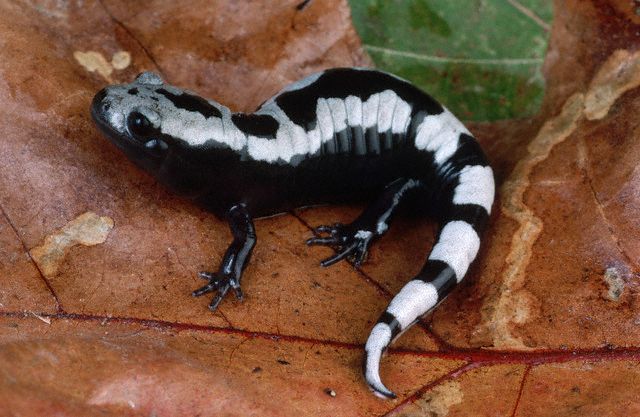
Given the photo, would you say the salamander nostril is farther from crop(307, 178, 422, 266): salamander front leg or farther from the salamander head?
crop(307, 178, 422, 266): salamander front leg

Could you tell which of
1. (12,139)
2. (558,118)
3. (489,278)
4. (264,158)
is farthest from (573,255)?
(12,139)

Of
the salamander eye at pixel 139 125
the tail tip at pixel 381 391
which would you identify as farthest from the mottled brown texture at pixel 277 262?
the salamander eye at pixel 139 125

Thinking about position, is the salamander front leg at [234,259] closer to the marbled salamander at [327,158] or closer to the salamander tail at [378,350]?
the marbled salamander at [327,158]

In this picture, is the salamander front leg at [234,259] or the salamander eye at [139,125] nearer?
the salamander front leg at [234,259]

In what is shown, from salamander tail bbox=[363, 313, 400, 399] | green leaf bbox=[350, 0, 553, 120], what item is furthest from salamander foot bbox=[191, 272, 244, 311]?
green leaf bbox=[350, 0, 553, 120]

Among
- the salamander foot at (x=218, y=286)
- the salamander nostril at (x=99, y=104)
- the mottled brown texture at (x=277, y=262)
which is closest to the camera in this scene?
the mottled brown texture at (x=277, y=262)

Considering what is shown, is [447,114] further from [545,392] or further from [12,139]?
[12,139]

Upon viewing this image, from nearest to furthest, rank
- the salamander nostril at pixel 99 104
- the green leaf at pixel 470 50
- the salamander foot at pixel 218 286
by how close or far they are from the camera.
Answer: the salamander foot at pixel 218 286
the salamander nostril at pixel 99 104
the green leaf at pixel 470 50
